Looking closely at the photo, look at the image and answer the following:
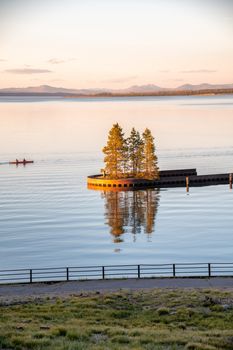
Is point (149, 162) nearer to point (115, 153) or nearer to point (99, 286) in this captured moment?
point (115, 153)

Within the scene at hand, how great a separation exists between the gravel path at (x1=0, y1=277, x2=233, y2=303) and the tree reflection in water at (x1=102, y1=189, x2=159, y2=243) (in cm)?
4142

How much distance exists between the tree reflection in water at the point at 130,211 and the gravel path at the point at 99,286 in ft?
136

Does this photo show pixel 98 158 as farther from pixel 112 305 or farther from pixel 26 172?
pixel 112 305

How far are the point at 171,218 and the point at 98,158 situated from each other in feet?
316

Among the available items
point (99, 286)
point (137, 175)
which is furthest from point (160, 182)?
point (99, 286)

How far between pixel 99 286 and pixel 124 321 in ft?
27.7

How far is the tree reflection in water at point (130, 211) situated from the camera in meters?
93.6

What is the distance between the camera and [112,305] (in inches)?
1364

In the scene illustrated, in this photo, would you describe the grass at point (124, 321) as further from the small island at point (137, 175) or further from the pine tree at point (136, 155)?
the pine tree at point (136, 155)

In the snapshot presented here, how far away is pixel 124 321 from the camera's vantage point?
104 ft

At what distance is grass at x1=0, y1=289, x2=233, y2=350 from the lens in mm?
25906

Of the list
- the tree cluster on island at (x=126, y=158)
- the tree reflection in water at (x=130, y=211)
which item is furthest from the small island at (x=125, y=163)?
the tree reflection in water at (x=130, y=211)

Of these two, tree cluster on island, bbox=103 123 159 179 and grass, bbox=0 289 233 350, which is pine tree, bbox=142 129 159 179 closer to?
tree cluster on island, bbox=103 123 159 179

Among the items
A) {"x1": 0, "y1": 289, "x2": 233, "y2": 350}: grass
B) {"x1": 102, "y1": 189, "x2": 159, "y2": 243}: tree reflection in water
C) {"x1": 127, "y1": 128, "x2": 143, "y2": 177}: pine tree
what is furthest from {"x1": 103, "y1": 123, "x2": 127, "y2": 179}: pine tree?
{"x1": 0, "y1": 289, "x2": 233, "y2": 350}: grass
